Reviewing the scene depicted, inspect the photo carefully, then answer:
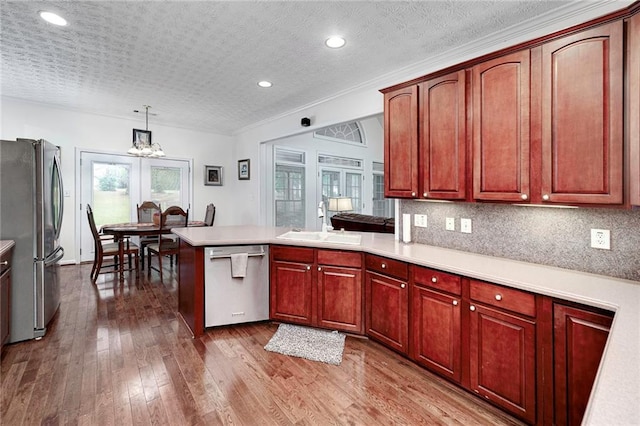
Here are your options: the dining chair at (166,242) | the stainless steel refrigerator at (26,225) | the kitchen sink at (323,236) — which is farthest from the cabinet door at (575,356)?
the dining chair at (166,242)

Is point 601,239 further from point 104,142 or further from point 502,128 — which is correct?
point 104,142

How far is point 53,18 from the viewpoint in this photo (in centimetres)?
252

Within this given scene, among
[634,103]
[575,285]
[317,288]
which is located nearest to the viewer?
[634,103]

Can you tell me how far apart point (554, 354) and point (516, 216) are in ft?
3.32

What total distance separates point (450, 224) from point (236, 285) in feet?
6.66

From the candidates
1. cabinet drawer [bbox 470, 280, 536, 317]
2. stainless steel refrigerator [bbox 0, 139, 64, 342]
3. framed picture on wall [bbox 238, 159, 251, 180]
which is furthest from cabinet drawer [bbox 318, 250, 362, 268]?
framed picture on wall [bbox 238, 159, 251, 180]

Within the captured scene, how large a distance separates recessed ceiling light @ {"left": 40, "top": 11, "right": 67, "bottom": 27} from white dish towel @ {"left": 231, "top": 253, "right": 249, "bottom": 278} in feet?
7.67

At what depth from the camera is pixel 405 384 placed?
2180mm

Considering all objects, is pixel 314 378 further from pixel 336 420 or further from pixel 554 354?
pixel 554 354

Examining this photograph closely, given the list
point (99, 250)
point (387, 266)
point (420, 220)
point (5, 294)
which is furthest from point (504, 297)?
point (99, 250)

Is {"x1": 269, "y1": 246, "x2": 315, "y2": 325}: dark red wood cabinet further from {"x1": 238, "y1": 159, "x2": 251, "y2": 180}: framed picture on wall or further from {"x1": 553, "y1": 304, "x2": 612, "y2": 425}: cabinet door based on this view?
{"x1": 238, "y1": 159, "x2": 251, "y2": 180}: framed picture on wall

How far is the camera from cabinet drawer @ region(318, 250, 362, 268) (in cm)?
279

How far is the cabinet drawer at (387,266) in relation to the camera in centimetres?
240

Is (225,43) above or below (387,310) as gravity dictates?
above
